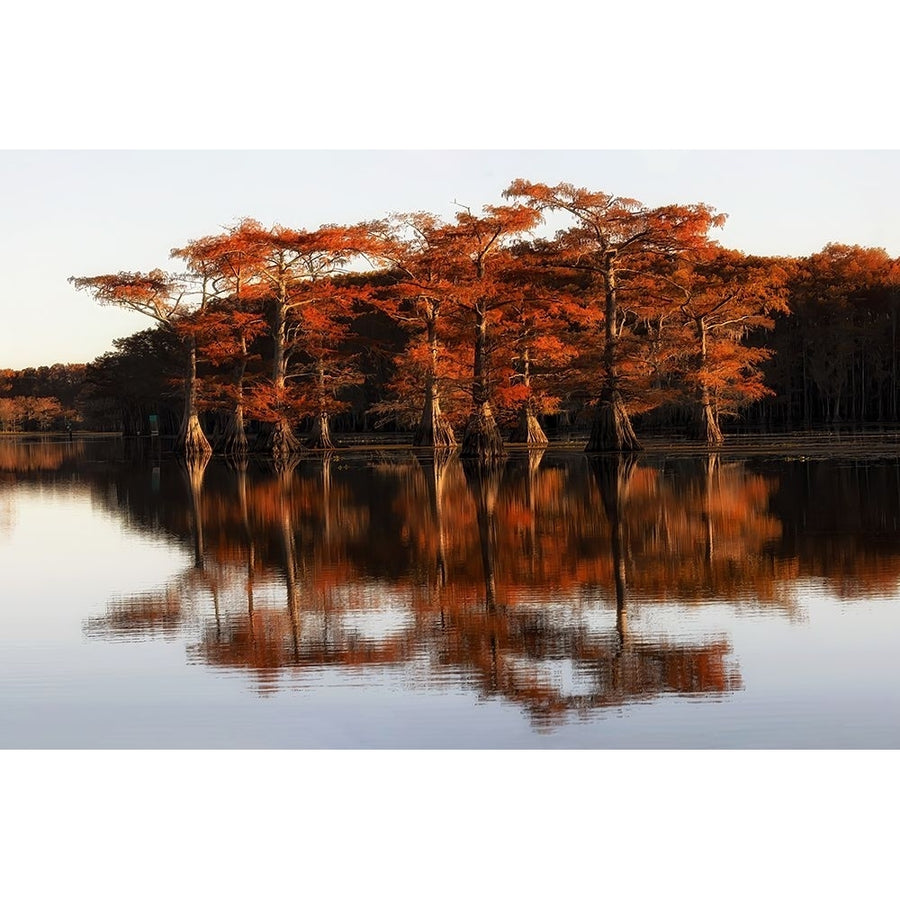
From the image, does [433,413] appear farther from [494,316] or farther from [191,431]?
[191,431]

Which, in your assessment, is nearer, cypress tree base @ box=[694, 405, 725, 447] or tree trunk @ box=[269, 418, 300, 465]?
cypress tree base @ box=[694, 405, 725, 447]

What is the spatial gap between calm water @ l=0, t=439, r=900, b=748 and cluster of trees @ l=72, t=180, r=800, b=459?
14743 millimetres

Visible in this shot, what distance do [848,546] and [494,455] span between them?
62.3ft

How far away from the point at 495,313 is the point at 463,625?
2592 cm

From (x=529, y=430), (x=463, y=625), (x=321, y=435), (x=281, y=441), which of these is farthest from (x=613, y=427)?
(x=463, y=625)

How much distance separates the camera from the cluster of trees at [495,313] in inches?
1225

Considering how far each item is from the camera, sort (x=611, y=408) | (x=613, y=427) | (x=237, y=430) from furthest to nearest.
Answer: (x=237, y=430)
(x=611, y=408)
(x=613, y=427)

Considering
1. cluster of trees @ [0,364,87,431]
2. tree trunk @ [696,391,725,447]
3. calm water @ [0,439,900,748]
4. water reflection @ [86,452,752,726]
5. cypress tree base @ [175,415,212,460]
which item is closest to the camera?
calm water @ [0,439,900,748]

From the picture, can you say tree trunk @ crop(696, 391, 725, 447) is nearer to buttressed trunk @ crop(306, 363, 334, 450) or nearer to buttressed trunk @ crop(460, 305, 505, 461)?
buttressed trunk @ crop(460, 305, 505, 461)

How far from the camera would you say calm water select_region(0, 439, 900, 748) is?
5.66 metres

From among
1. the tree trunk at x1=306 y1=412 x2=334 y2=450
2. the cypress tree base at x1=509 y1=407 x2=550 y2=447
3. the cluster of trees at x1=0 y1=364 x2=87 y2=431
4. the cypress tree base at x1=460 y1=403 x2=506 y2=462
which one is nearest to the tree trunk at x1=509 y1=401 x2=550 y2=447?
the cypress tree base at x1=509 y1=407 x2=550 y2=447

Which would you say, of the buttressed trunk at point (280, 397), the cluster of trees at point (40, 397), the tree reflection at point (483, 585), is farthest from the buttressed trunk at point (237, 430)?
the cluster of trees at point (40, 397)

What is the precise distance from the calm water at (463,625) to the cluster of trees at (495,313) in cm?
1474

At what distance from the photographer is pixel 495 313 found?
3341 cm
